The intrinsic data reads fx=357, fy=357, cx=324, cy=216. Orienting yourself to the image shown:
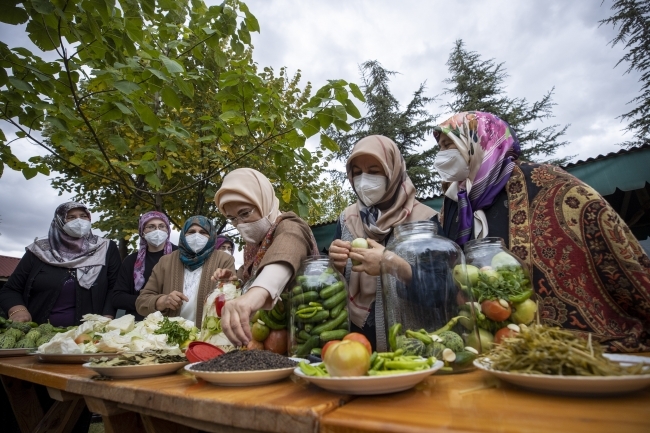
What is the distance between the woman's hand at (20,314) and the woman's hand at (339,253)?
10.3 ft

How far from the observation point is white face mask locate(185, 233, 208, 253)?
3484mm

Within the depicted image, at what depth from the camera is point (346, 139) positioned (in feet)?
55.5

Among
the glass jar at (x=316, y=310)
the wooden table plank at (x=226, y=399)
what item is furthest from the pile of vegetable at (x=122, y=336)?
the glass jar at (x=316, y=310)

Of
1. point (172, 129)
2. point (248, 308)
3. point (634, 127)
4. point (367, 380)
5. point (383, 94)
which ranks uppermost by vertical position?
point (383, 94)

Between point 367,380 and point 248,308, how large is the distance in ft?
2.16

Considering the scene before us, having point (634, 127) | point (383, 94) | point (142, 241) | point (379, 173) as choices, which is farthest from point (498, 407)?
point (634, 127)

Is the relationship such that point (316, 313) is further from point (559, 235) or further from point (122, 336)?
point (122, 336)

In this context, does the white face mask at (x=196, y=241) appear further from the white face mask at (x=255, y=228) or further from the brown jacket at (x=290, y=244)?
the brown jacket at (x=290, y=244)

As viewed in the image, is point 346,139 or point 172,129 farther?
point 346,139

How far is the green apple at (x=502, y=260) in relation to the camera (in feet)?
4.50

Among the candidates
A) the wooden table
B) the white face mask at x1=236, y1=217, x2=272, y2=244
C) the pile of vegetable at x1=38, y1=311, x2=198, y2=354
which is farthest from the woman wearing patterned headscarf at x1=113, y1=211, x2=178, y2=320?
the wooden table

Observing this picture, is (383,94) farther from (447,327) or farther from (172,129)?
(447,327)

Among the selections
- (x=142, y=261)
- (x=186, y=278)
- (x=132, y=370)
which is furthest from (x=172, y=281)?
(x=132, y=370)

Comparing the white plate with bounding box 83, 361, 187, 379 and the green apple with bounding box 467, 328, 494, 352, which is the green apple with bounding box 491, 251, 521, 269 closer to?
the green apple with bounding box 467, 328, 494, 352
